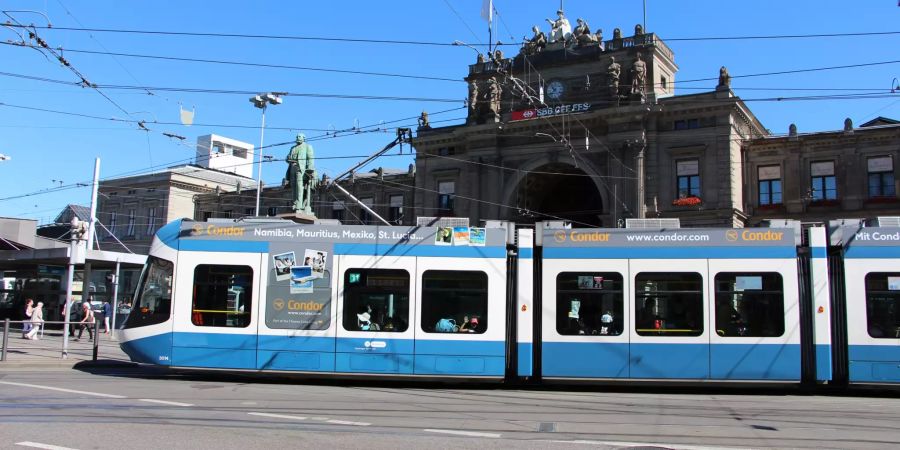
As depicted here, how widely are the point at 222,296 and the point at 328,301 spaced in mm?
2083

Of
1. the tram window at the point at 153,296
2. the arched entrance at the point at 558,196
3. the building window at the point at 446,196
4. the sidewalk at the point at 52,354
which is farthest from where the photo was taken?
the building window at the point at 446,196

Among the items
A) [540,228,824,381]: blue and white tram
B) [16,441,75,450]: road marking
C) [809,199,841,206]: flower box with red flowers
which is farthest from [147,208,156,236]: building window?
[16,441,75,450]: road marking

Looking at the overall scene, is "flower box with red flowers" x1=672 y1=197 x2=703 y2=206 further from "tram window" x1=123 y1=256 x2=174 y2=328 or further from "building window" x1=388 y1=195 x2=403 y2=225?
"tram window" x1=123 y1=256 x2=174 y2=328

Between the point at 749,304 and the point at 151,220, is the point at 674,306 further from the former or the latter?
the point at 151,220

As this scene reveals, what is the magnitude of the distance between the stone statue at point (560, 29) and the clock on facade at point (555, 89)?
11.0 ft

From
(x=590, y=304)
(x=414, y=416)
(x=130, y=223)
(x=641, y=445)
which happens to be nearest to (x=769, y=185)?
(x=590, y=304)

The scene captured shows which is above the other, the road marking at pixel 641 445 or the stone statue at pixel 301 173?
the stone statue at pixel 301 173

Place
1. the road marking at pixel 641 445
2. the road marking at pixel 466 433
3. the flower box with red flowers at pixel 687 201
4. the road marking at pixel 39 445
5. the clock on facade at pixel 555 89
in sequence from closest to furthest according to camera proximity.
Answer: the road marking at pixel 39 445 → the road marking at pixel 641 445 → the road marking at pixel 466 433 → the flower box with red flowers at pixel 687 201 → the clock on facade at pixel 555 89

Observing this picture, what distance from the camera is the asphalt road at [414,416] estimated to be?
7.77 m

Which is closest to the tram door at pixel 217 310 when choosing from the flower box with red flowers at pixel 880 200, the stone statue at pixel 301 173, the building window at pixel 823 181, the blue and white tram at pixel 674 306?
the blue and white tram at pixel 674 306

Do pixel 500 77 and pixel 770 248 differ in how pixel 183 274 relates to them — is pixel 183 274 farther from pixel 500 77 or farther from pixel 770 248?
pixel 500 77

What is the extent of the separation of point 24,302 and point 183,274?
817 inches

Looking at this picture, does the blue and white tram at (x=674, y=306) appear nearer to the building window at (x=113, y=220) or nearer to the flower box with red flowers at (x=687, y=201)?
the flower box with red flowers at (x=687, y=201)

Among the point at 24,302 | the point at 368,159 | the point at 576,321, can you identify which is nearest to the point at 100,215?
the point at 24,302
